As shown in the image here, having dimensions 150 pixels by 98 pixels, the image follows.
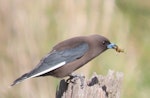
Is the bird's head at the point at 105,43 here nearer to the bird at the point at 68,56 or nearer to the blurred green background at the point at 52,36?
the bird at the point at 68,56

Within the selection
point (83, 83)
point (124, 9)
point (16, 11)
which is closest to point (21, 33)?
point (16, 11)

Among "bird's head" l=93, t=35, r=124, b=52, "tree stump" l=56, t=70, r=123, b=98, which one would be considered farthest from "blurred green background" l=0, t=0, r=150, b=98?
"tree stump" l=56, t=70, r=123, b=98

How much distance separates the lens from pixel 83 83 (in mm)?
5594

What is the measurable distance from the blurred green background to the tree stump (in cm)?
260

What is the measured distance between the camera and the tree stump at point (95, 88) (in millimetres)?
5473

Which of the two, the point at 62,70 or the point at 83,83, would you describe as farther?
the point at 62,70

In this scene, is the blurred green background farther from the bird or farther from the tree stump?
the tree stump

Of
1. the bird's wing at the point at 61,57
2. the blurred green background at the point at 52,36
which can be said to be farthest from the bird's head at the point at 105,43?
the blurred green background at the point at 52,36

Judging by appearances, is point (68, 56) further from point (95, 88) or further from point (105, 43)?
point (95, 88)

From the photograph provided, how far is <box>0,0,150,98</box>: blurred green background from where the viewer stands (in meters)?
8.42

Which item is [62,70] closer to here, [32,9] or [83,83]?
[83,83]

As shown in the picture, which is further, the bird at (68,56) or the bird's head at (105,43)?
the bird's head at (105,43)

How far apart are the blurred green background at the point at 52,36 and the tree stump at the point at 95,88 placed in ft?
8.54

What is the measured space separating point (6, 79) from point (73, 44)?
6.77ft
